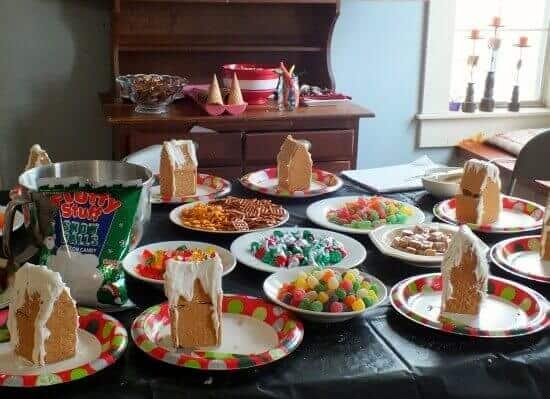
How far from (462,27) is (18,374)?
309 centimetres

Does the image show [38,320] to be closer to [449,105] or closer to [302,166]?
[302,166]

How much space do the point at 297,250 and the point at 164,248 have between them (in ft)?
0.80

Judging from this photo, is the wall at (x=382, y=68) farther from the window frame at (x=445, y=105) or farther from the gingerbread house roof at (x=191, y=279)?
the gingerbread house roof at (x=191, y=279)

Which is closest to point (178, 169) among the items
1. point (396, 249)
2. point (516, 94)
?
point (396, 249)

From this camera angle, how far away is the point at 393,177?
196 cm

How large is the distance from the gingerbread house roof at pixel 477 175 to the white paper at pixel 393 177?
0.98 feet

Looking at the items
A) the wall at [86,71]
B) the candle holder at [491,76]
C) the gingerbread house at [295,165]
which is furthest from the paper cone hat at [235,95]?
the candle holder at [491,76]

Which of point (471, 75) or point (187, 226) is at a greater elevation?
point (471, 75)

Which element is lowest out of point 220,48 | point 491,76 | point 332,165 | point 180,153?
point 332,165

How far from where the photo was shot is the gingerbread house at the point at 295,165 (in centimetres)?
179

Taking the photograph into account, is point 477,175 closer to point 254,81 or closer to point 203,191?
point 203,191

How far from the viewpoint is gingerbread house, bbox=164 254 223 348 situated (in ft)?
3.29

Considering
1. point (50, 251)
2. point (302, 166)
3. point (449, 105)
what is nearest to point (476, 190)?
point (302, 166)

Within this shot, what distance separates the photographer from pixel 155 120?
265 cm
